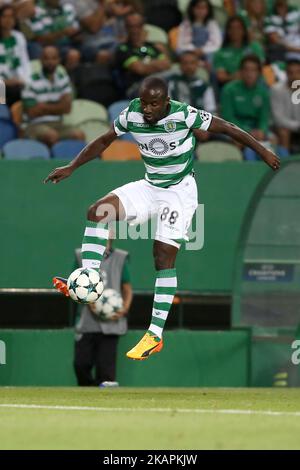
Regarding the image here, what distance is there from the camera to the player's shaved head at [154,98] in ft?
33.8

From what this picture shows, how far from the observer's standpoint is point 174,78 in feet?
53.2

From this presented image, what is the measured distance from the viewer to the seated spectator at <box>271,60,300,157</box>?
53.8 feet

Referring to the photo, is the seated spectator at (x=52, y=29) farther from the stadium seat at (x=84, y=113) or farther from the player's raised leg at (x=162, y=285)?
the player's raised leg at (x=162, y=285)

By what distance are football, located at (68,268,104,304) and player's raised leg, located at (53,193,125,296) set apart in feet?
0.38

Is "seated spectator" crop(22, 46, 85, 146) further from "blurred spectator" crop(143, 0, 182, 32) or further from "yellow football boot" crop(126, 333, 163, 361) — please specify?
"yellow football boot" crop(126, 333, 163, 361)

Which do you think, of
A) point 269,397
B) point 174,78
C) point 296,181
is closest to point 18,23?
point 174,78

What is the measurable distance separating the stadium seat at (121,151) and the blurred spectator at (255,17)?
4.14 meters

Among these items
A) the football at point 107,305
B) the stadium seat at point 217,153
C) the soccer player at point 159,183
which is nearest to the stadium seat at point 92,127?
the stadium seat at point 217,153

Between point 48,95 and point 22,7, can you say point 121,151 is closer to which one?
point 48,95

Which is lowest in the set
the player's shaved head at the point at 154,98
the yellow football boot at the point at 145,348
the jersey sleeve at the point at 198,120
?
the yellow football boot at the point at 145,348

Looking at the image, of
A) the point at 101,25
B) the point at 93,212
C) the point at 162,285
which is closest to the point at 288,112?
the point at 101,25

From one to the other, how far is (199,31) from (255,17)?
48.4 inches

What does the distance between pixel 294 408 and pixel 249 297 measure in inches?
167

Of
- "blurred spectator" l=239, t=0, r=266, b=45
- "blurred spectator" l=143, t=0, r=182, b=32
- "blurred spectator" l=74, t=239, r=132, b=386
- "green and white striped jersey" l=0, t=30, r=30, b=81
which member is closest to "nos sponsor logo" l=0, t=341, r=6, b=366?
"blurred spectator" l=74, t=239, r=132, b=386
